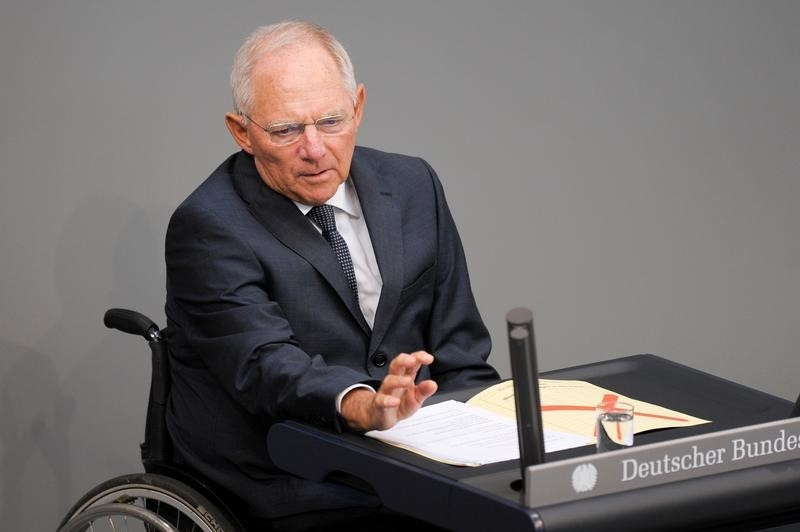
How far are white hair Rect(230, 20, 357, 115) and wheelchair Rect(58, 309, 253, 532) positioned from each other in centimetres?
51

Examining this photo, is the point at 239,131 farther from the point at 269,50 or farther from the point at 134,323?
the point at 134,323

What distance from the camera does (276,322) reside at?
2436mm

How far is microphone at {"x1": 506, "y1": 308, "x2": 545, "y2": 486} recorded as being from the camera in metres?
1.68

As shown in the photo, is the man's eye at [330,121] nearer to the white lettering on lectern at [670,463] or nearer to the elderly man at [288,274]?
the elderly man at [288,274]

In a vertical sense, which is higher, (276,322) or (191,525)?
(276,322)

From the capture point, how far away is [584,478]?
5.71 ft

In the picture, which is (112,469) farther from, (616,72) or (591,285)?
(616,72)

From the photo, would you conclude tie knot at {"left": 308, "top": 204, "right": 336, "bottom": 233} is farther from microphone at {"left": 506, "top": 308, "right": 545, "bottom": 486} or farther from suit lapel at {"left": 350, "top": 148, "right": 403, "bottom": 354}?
microphone at {"left": 506, "top": 308, "right": 545, "bottom": 486}

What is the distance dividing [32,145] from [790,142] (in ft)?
7.98

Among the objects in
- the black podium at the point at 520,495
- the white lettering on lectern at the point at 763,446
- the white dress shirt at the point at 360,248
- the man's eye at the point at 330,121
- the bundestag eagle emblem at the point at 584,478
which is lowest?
the black podium at the point at 520,495

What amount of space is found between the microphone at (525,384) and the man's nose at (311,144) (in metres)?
0.95

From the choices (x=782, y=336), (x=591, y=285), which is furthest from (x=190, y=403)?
(x=782, y=336)

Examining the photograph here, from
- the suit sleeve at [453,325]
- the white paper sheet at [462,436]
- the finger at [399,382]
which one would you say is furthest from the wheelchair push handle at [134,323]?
the finger at [399,382]

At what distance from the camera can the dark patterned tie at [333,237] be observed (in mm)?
2654
